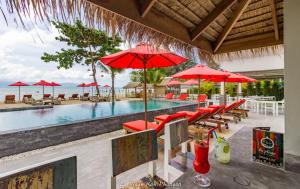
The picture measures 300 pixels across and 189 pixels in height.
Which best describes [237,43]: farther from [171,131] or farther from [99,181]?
[99,181]

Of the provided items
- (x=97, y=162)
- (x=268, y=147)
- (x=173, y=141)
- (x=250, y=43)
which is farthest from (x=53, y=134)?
(x=250, y=43)

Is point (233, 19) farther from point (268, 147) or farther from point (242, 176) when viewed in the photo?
point (242, 176)

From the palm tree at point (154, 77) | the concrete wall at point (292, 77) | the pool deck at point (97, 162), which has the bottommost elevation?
the pool deck at point (97, 162)

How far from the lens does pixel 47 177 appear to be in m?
1.14

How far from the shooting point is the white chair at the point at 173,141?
186cm

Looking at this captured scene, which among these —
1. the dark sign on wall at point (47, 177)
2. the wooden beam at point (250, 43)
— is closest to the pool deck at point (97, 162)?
the dark sign on wall at point (47, 177)

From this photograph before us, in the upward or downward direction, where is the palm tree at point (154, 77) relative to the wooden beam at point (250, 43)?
upward

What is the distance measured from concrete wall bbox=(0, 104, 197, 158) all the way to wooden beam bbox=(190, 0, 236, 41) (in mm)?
4891

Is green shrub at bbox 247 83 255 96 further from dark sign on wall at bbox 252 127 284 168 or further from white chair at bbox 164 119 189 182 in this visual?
dark sign on wall at bbox 252 127 284 168

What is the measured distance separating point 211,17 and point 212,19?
0.05 meters

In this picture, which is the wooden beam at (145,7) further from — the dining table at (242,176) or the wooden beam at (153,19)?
the dining table at (242,176)

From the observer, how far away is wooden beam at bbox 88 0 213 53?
1964mm

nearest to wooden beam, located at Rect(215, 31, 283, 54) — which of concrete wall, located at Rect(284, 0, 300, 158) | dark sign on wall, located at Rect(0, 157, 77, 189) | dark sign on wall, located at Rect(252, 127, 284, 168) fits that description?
concrete wall, located at Rect(284, 0, 300, 158)

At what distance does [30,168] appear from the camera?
3.50 feet
